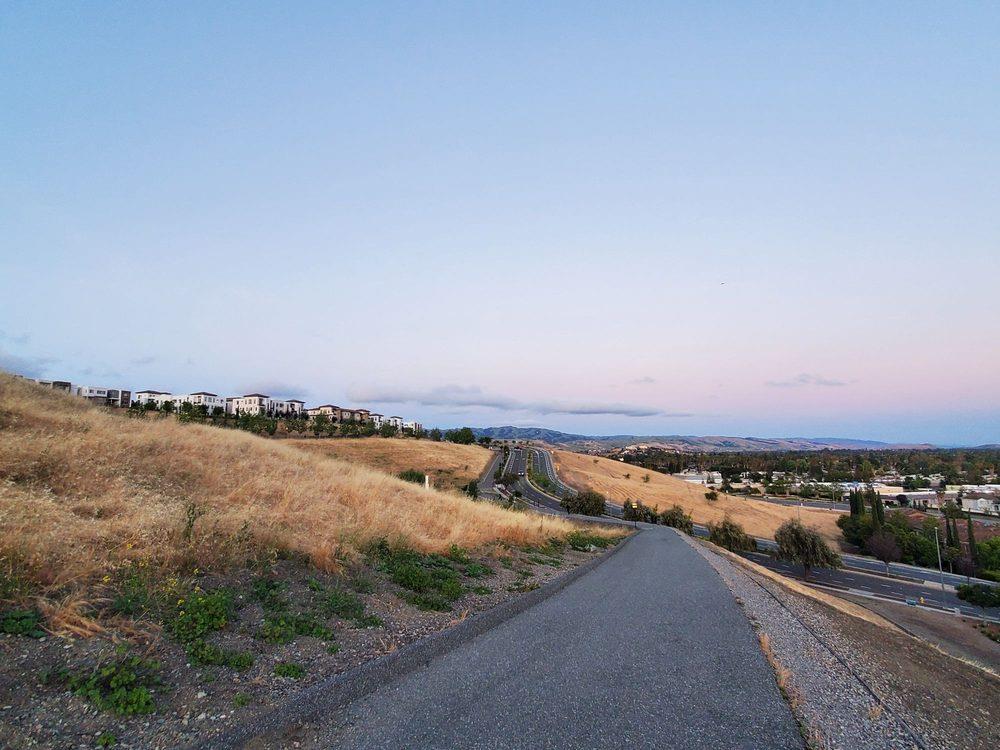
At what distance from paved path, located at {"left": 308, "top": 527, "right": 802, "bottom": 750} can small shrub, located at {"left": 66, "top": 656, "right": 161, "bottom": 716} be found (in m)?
1.74

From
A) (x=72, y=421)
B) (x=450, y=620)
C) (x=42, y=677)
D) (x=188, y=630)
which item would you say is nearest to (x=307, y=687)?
(x=188, y=630)

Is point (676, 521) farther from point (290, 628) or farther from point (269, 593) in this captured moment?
point (290, 628)

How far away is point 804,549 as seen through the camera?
54.2 m

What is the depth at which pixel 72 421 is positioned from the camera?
49.1ft

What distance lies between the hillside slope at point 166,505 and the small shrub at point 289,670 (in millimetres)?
2679

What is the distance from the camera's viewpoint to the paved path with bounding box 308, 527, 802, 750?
506 centimetres

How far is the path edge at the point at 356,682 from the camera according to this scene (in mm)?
4699

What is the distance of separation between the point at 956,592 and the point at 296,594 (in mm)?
75548

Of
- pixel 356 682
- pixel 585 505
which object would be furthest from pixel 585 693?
pixel 585 505

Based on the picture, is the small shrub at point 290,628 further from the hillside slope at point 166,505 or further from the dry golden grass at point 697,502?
the dry golden grass at point 697,502

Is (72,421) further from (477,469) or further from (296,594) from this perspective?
(477,469)

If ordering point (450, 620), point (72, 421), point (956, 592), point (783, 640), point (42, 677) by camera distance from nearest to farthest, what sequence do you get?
point (42, 677) < point (450, 620) < point (783, 640) < point (72, 421) < point (956, 592)

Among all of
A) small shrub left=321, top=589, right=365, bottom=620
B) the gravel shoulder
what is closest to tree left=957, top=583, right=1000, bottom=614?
the gravel shoulder

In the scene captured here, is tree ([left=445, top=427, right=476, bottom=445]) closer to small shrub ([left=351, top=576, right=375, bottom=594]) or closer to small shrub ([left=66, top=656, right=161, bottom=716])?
small shrub ([left=351, top=576, right=375, bottom=594])
